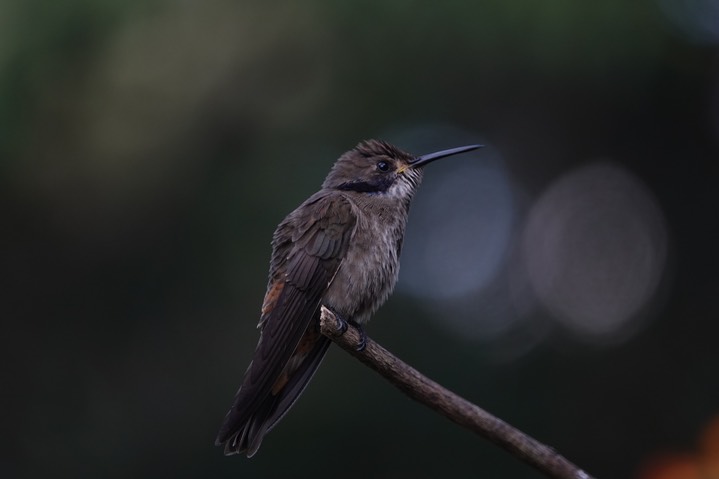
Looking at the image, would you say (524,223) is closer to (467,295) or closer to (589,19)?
(467,295)

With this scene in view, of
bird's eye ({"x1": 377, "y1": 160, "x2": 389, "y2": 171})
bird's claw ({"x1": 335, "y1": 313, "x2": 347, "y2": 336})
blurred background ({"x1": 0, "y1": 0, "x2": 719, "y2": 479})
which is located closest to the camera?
bird's claw ({"x1": 335, "y1": 313, "x2": 347, "y2": 336})

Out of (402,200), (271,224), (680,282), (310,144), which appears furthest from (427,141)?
(402,200)

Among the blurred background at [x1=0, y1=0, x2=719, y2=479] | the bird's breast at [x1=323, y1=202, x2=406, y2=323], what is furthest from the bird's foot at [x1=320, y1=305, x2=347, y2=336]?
the blurred background at [x1=0, y1=0, x2=719, y2=479]

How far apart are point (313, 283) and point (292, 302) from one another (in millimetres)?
148

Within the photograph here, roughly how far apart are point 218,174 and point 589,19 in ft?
8.60

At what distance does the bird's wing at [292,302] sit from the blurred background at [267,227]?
1.92m

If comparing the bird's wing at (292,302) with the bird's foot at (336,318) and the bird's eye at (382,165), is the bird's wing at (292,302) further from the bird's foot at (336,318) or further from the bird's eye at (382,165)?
the bird's eye at (382,165)

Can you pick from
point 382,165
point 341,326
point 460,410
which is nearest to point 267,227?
point 382,165

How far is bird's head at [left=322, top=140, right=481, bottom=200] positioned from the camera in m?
4.92

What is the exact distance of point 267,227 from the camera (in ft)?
21.5

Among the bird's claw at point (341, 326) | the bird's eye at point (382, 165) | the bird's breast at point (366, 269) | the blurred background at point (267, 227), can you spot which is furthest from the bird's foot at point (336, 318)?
the blurred background at point (267, 227)

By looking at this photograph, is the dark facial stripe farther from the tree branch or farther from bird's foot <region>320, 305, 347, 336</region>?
the tree branch

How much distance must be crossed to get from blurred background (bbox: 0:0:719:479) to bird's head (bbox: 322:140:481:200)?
1517 mm

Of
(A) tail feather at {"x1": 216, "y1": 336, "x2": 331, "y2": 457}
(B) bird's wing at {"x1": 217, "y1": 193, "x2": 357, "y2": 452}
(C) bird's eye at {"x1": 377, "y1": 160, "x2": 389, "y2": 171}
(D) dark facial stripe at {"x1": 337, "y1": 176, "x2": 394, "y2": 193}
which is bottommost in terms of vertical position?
(A) tail feather at {"x1": 216, "y1": 336, "x2": 331, "y2": 457}
